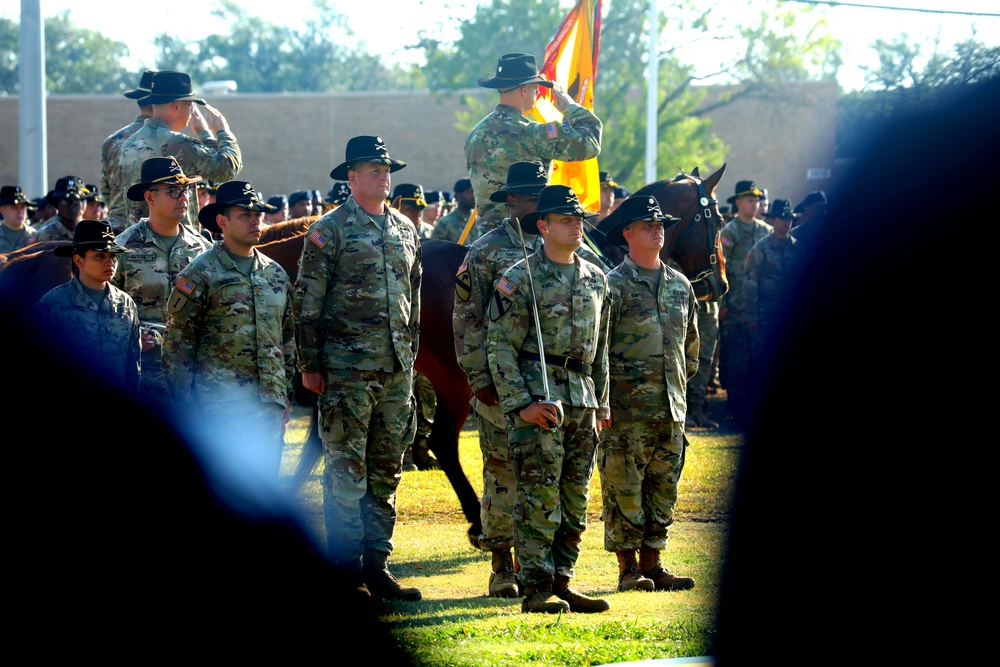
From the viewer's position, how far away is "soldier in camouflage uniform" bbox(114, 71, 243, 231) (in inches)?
332

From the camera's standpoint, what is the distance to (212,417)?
6.64 metres

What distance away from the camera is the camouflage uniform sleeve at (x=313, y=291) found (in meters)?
6.74

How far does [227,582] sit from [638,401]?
2.46 metres

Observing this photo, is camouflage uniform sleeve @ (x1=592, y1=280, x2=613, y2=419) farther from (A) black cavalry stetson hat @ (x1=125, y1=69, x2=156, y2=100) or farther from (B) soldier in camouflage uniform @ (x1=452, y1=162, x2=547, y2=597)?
(A) black cavalry stetson hat @ (x1=125, y1=69, x2=156, y2=100)

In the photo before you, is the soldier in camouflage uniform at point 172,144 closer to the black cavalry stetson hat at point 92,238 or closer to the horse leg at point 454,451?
the black cavalry stetson hat at point 92,238

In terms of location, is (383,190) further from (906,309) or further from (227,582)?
(906,309)

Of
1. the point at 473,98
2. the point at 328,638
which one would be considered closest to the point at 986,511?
the point at 328,638

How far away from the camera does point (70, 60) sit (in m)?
73.0

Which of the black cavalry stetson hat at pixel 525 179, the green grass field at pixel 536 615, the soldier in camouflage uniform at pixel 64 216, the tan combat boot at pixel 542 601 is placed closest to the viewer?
the green grass field at pixel 536 615

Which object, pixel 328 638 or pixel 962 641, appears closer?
pixel 962 641

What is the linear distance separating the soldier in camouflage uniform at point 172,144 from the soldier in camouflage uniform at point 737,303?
7.60 metres

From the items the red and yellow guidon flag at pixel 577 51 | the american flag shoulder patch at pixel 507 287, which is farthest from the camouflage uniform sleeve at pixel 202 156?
the red and yellow guidon flag at pixel 577 51

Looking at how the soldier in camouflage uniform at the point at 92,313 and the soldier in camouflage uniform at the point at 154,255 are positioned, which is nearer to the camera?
the soldier in camouflage uniform at the point at 92,313

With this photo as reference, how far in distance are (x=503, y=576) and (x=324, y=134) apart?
3467 cm
